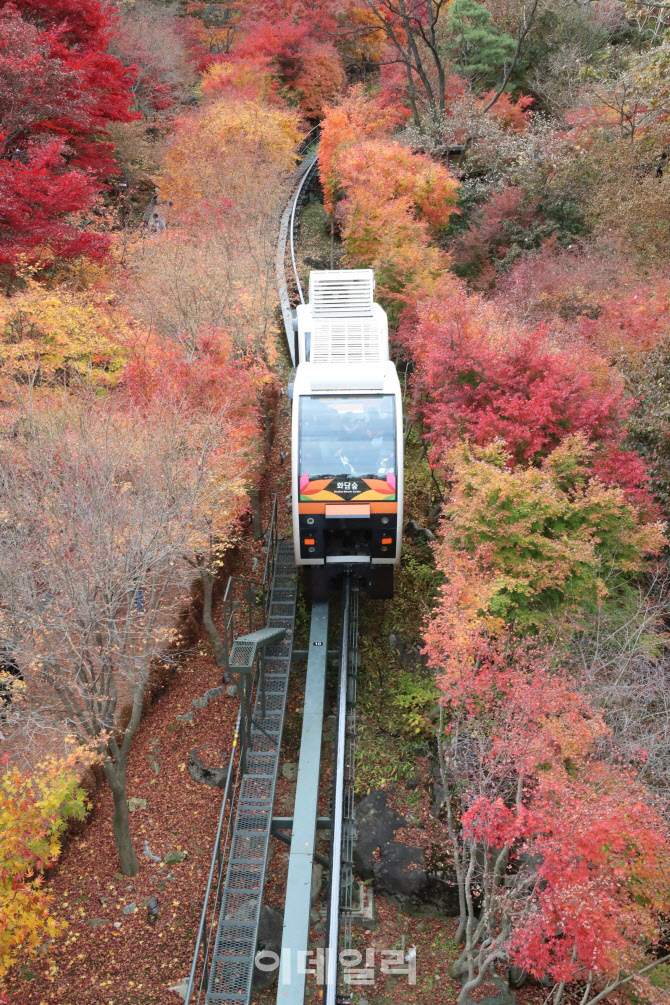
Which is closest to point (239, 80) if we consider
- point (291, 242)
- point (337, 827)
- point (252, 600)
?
point (291, 242)

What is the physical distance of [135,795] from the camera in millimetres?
13898

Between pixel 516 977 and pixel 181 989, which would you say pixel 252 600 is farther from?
pixel 516 977

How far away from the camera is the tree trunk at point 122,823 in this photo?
11.8m

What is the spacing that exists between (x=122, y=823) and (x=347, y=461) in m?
7.57

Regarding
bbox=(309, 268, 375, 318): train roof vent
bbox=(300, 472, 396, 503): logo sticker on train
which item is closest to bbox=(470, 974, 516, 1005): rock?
bbox=(300, 472, 396, 503): logo sticker on train

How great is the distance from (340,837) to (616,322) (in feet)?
43.3

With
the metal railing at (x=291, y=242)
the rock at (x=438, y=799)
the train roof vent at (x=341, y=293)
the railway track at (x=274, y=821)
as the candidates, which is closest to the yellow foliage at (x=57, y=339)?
the train roof vent at (x=341, y=293)

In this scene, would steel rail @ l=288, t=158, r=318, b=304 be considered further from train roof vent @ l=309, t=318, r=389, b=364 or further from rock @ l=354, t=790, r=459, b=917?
rock @ l=354, t=790, r=459, b=917

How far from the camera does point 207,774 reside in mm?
14266

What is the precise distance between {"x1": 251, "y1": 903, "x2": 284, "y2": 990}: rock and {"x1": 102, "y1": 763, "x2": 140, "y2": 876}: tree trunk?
242cm

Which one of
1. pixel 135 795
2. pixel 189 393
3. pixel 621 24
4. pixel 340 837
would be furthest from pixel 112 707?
pixel 621 24

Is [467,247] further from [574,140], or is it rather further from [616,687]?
[616,687]

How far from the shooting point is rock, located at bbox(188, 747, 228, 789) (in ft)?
46.5

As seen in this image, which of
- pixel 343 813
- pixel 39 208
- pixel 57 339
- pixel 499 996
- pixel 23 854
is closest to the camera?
pixel 23 854
